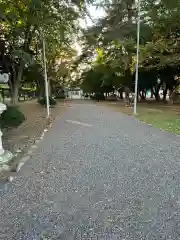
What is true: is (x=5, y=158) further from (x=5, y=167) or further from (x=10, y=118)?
(x=10, y=118)

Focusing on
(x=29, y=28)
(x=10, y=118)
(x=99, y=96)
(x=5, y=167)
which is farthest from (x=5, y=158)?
(x=99, y=96)

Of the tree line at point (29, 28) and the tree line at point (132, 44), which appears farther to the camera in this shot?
the tree line at point (29, 28)

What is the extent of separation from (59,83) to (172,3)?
4793 centimetres

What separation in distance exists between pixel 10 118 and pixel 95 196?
29.0 feet

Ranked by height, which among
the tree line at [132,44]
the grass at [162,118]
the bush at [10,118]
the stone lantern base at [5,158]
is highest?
the tree line at [132,44]

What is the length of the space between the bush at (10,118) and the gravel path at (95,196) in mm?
5218

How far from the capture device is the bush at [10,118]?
12038 millimetres

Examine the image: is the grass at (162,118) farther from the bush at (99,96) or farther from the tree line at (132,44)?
the bush at (99,96)

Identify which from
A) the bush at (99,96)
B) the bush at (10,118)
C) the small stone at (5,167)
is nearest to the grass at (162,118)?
the bush at (10,118)

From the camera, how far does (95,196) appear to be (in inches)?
162

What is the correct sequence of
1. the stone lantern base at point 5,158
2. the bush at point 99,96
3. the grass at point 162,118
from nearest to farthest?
the stone lantern base at point 5,158
the grass at point 162,118
the bush at point 99,96

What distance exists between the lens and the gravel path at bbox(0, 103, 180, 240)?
10.3ft

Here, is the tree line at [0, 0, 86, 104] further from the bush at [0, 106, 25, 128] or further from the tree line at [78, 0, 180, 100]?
the bush at [0, 106, 25, 128]

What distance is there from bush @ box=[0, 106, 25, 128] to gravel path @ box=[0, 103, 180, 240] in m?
5.22
